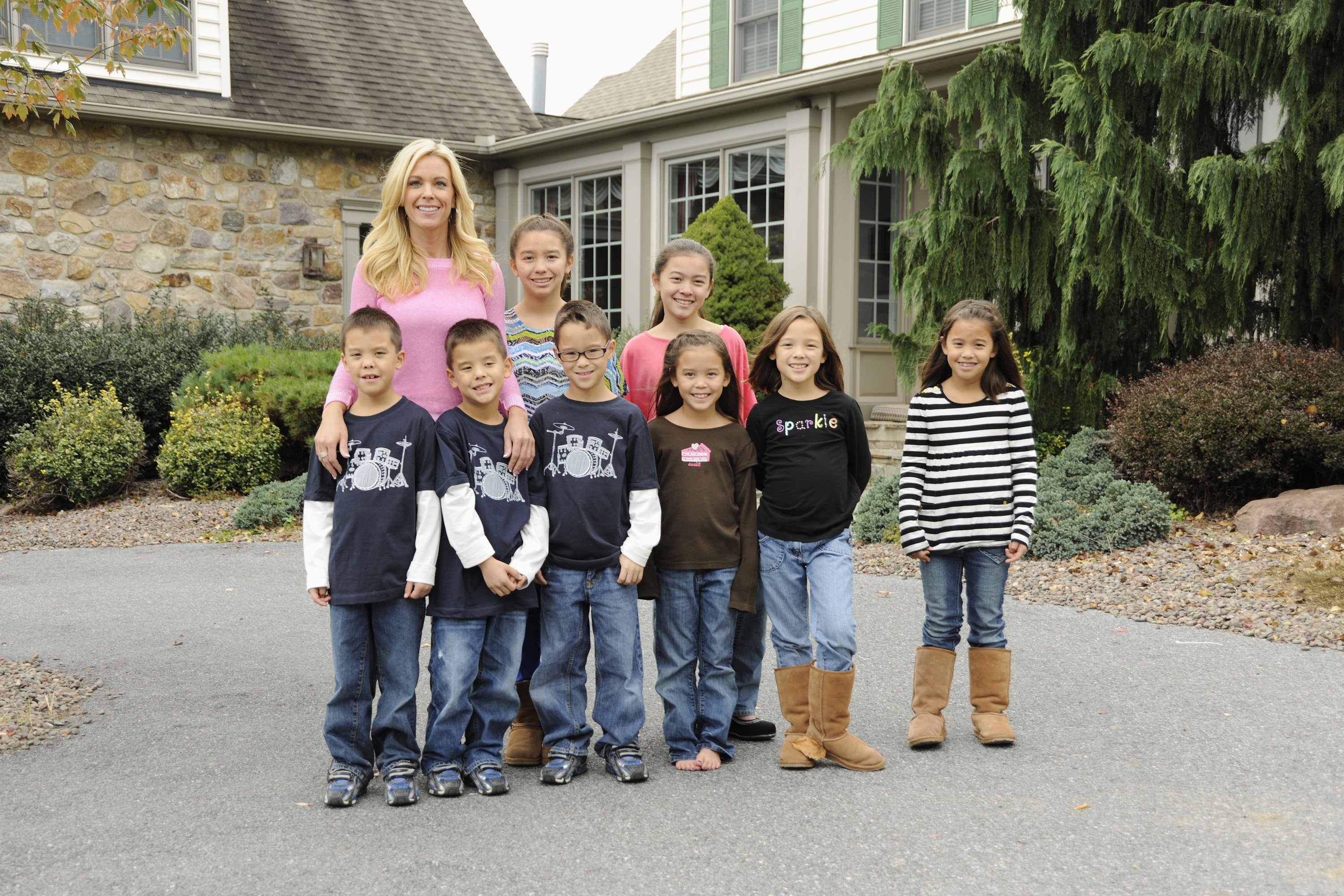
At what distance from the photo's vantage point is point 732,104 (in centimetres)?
1170

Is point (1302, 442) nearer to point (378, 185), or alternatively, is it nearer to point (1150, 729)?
point (1150, 729)

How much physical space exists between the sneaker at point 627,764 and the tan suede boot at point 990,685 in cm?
115

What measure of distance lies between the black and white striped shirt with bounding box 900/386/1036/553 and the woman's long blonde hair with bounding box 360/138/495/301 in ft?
5.08

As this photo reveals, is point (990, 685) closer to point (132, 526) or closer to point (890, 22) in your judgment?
point (132, 526)

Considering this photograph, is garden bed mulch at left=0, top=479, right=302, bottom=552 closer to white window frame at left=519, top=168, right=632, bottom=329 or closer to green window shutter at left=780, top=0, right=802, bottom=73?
white window frame at left=519, top=168, right=632, bottom=329

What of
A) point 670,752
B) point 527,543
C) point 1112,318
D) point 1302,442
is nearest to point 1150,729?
point 670,752

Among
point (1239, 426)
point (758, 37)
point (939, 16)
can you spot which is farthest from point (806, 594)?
point (758, 37)

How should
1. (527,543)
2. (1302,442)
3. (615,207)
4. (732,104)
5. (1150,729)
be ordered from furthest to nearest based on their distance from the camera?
(615,207) → (732,104) → (1302,442) → (1150,729) → (527,543)

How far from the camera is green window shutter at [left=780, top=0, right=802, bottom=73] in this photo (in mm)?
12445

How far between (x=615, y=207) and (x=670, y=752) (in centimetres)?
1062

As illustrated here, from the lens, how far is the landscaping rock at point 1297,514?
22.8ft

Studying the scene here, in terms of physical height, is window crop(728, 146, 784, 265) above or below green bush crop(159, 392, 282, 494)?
above

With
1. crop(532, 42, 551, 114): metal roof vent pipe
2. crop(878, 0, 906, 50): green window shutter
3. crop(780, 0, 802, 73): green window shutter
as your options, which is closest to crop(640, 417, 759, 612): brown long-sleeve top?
crop(878, 0, 906, 50): green window shutter

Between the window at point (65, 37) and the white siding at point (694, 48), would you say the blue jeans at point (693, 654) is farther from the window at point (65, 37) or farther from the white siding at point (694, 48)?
the window at point (65, 37)
